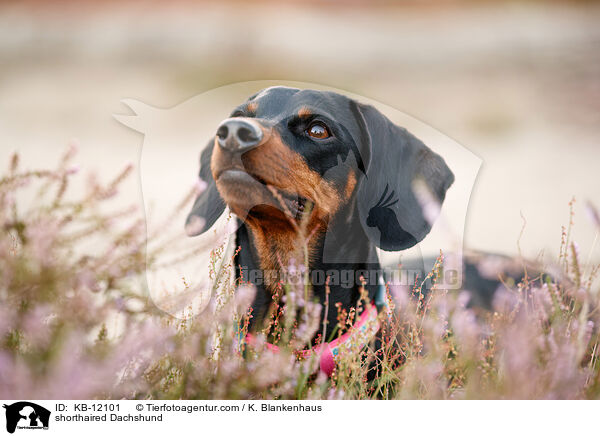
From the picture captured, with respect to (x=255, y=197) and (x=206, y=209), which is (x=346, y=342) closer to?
(x=255, y=197)

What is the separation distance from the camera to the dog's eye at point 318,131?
1.87 meters

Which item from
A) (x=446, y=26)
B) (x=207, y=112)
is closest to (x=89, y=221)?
(x=207, y=112)

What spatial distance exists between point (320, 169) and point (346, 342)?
2.01 feet

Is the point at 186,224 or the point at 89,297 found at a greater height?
the point at 186,224

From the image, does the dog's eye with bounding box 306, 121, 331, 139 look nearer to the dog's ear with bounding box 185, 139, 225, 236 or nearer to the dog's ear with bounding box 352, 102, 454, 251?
the dog's ear with bounding box 352, 102, 454, 251

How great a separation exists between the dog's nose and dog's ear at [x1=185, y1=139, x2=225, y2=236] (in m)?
0.34

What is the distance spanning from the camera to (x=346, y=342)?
68.2 inches

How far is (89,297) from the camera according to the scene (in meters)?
1.33

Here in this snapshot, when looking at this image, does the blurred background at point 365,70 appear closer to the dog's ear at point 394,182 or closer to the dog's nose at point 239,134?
the dog's ear at point 394,182

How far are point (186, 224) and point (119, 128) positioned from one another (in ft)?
1.63
